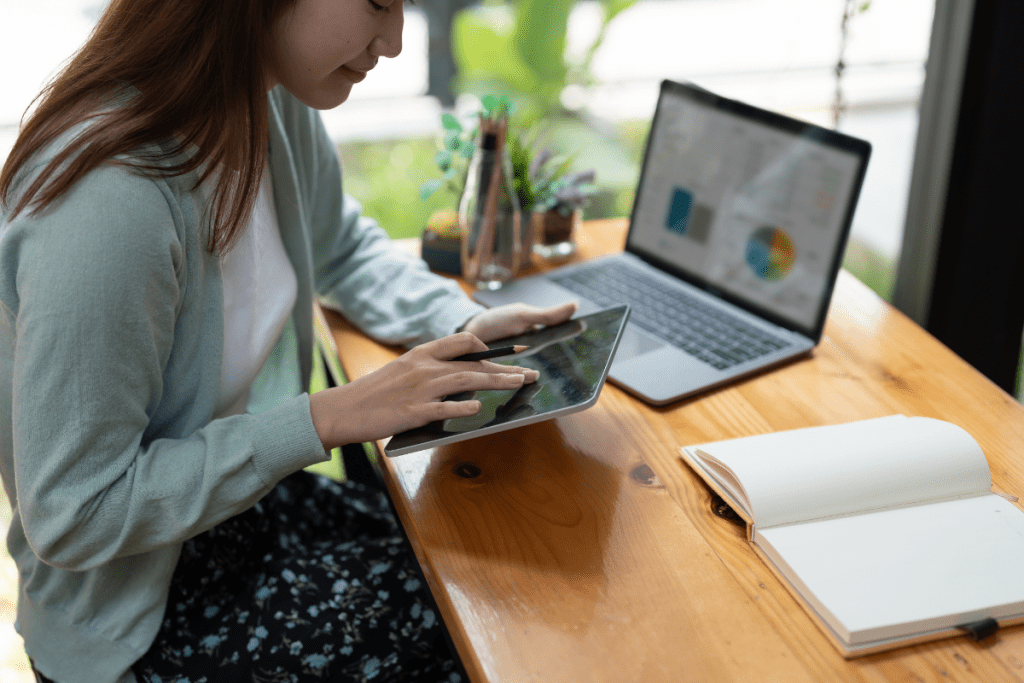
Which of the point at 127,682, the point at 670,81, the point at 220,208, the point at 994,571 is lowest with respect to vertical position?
the point at 127,682

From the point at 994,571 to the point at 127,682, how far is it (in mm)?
812

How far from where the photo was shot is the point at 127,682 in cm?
84

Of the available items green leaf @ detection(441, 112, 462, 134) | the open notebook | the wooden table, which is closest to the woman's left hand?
the wooden table

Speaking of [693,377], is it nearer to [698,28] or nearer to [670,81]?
[670,81]

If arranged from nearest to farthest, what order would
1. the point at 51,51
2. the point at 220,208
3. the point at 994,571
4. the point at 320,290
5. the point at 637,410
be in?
the point at 994,571 < the point at 220,208 < the point at 637,410 < the point at 320,290 < the point at 51,51

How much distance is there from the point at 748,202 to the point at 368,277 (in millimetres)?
531

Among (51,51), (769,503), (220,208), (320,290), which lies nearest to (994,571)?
(769,503)

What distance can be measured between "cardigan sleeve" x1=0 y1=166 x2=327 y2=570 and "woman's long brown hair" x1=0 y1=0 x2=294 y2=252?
0.03 m

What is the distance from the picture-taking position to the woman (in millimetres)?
707

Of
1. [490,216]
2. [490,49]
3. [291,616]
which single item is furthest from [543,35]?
[291,616]

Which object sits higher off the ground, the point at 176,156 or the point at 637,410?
the point at 176,156

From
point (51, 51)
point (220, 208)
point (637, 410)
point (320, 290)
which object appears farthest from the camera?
point (51, 51)

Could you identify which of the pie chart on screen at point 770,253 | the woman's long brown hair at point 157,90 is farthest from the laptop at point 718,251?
the woman's long brown hair at point 157,90

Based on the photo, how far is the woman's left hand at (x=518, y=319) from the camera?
1000mm
